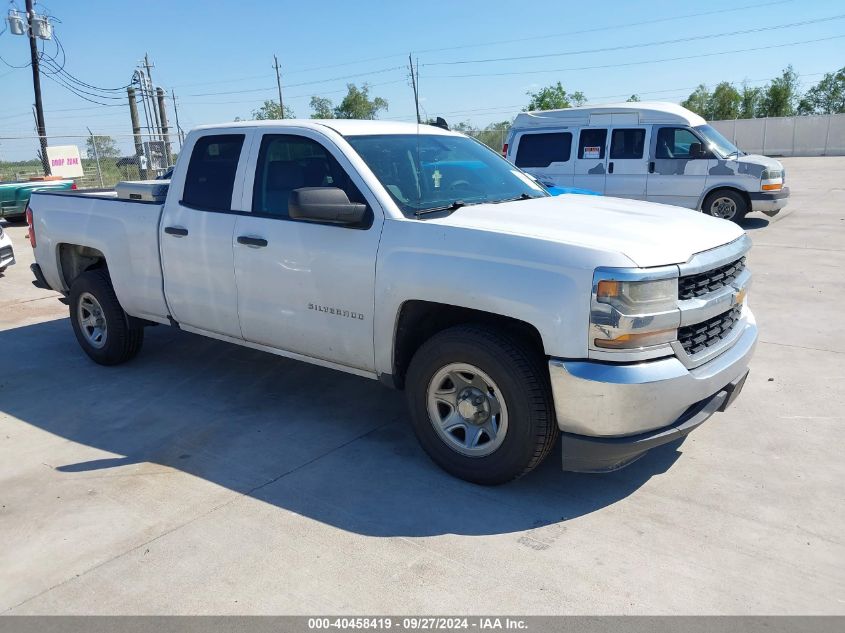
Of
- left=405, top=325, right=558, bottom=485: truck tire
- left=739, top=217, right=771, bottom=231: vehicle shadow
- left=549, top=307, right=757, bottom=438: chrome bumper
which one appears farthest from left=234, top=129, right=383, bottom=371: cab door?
left=739, top=217, right=771, bottom=231: vehicle shadow

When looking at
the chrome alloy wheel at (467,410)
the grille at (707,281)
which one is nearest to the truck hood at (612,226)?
the grille at (707,281)

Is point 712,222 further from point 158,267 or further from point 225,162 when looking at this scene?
point 158,267

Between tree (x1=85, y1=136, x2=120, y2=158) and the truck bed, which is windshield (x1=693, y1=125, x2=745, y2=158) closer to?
the truck bed

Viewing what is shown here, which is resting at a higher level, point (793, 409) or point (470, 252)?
point (470, 252)

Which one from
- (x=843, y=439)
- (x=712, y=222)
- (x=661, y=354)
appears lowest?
(x=843, y=439)

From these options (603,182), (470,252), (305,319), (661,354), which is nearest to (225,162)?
(305,319)

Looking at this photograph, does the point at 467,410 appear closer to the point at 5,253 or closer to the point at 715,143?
the point at 5,253

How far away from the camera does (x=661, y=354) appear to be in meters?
3.35

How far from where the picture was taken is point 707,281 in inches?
142

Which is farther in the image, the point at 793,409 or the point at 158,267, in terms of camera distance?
the point at 158,267

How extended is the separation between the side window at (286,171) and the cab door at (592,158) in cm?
934

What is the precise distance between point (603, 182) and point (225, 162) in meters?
9.44

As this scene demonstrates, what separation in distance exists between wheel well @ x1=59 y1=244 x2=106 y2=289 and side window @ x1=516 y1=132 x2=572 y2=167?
29.4 feet

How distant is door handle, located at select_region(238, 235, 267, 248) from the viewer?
450 centimetres
